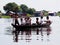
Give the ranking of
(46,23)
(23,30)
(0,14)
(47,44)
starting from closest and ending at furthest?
(47,44), (23,30), (46,23), (0,14)

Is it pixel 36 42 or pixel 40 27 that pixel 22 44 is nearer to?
pixel 36 42

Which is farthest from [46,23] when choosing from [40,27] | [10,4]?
[10,4]

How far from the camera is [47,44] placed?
2767cm

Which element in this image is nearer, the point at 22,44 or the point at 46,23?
the point at 22,44

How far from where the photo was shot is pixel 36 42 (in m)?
29.0

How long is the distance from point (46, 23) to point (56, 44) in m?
16.3

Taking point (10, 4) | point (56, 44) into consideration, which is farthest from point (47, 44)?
point (10, 4)

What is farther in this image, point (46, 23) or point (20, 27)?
point (46, 23)

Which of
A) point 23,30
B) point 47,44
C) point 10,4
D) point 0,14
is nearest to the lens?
point 47,44

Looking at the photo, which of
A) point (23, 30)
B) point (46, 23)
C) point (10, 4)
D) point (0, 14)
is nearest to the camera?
point (23, 30)

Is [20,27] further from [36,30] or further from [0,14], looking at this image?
[0,14]

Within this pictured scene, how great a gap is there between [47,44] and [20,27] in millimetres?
13971

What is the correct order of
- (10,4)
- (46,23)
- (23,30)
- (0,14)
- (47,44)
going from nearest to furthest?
1. (47,44)
2. (23,30)
3. (46,23)
4. (0,14)
5. (10,4)

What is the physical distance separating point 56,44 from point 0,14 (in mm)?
72404
